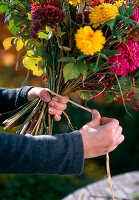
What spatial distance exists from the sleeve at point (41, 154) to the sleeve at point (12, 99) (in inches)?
19.2

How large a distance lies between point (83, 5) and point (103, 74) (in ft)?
0.87

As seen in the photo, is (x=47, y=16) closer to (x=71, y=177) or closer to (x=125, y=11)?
(x=125, y=11)

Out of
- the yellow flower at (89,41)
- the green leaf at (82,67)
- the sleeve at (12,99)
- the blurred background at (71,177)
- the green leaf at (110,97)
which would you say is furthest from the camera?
the blurred background at (71,177)

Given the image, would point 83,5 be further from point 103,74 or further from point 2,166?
point 2,166

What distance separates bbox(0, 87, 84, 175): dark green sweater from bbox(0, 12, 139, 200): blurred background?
1.51 metres

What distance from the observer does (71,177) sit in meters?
3.11

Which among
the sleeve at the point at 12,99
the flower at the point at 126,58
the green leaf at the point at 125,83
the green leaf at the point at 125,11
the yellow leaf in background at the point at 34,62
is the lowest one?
the sleeve at the point at 12,99

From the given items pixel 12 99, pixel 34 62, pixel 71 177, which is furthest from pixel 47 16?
pixel 71 177

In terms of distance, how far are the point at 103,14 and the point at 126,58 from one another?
0.55 ft

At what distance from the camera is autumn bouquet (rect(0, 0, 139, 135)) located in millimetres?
836

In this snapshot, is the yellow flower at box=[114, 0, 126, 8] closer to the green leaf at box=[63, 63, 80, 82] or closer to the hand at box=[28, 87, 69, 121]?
the green leaf at box=[63, 63, 80, 82]

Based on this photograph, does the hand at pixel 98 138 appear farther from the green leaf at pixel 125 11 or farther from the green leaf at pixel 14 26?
the green leaf at pixel 14 26

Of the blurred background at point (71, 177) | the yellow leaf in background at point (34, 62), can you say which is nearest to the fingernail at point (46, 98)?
the yellow leaf in background at point (34, 62)

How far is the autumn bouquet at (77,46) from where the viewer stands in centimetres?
84
